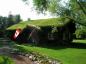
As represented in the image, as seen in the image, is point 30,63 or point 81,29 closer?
point 30,63

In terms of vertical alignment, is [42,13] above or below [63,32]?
above

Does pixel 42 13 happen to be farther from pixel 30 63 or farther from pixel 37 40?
pixel 30 63

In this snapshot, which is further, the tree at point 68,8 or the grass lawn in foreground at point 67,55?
the tree at point 68,8

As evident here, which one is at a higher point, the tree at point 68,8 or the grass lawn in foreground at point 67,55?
the tree at point 68,8

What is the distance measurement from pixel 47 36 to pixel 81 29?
7428 mm

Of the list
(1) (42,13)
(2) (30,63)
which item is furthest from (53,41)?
(2) (30,63)

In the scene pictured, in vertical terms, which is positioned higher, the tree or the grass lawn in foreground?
the tree

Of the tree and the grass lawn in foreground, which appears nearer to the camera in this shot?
the grass lawn in foreground

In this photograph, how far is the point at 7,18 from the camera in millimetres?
100562

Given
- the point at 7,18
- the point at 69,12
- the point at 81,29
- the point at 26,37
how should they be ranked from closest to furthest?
the point at 69,12, the point at 81,29, the point at 26,37, the point at 7,18

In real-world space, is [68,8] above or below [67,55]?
above

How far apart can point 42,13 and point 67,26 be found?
1248 cm

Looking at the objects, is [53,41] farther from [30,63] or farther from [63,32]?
[30,63]

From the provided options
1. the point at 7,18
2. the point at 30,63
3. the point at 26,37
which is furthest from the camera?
the point at 7,18
